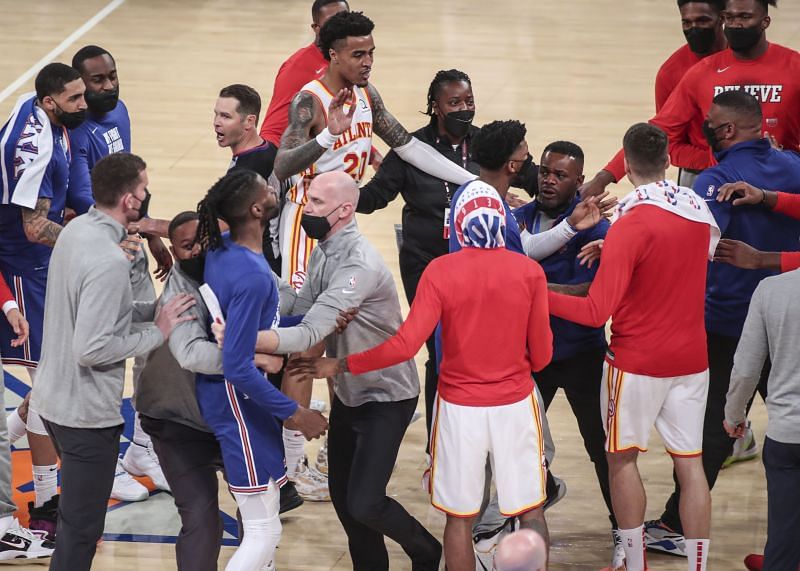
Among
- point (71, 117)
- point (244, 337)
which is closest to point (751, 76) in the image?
point (244, 337)

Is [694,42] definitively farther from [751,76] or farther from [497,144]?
[497,144]

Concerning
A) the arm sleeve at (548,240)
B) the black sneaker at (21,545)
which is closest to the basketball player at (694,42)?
the arm sleeve at (548,240)

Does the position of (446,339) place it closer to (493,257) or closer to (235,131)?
(493,257)

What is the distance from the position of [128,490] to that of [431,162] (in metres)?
2.22

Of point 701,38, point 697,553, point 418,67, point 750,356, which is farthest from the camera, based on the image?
point 418,67

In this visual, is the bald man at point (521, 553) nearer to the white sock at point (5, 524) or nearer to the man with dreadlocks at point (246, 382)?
the man with dreadlocks at point (246, 382)

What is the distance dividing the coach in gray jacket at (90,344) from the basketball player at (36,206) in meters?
1.02

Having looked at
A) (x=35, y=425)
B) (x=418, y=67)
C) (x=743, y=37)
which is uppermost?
(x=418, y=67)

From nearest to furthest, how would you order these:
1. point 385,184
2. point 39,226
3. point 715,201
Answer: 1. point 715,201
2. point 39,226
3. point 385,184

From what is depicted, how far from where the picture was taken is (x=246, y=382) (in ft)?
15.5

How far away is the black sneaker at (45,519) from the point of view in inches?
234

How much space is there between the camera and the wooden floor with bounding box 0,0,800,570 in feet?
22.4

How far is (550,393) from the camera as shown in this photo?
5.96m

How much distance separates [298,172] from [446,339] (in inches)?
62.1
